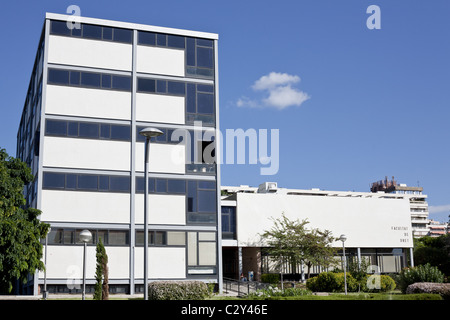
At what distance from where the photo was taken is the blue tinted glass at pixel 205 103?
42438mm

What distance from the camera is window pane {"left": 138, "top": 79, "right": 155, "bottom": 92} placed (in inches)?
1625

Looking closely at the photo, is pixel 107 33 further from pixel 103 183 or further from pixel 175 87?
pixel 103 183

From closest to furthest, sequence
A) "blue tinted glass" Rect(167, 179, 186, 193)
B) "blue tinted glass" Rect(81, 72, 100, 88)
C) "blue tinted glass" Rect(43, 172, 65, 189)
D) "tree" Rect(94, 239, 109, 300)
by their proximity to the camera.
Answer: "tree" Rect(94, 239, 109, 300) < "blue tinted glass" Rect(43, 172, 65, 189) < "blue tinted glass" Rect(81, 72, 100, 88) < "blue tinted glass" Rect(167, 179, 186, 193)

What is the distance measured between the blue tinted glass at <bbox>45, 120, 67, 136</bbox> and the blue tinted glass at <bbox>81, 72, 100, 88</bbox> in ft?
10.9

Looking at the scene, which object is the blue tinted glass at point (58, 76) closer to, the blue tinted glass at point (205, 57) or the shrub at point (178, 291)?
the blue tinted glass at point (205, 57)

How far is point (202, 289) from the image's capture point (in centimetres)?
2875

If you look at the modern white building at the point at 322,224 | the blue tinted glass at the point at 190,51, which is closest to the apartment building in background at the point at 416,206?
the modern white building at the point at 322,224

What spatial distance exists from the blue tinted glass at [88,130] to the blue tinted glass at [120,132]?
4.02ft

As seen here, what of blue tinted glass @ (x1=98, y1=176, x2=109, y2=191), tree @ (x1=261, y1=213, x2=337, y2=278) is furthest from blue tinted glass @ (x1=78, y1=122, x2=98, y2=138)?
tree @ (x1=261, y1=213, x2=337, y2=278)

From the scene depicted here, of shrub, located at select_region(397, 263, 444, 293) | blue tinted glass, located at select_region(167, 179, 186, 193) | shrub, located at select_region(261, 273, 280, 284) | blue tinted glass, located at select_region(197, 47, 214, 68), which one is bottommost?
shrub, located at select_region(261, 273, 280, 284)

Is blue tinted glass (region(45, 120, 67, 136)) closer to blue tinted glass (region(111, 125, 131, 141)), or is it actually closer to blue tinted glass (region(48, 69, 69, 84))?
blue tinted glass (region(48, 69, 69, 84))

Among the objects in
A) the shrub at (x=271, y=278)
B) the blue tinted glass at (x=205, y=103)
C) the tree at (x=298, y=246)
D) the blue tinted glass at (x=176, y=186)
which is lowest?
the shrub at (x=271, y=278)

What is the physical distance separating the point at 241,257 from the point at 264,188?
1100 inches
